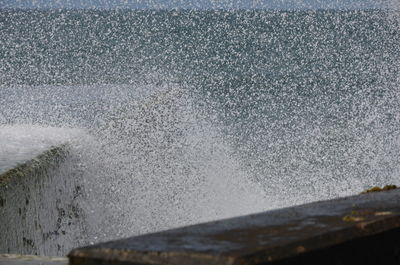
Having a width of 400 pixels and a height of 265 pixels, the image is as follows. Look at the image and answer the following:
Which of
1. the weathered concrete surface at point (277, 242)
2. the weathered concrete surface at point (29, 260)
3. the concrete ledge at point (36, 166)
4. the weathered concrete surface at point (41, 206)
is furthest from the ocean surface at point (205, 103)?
the weathered concrete surface at point (277, 242)

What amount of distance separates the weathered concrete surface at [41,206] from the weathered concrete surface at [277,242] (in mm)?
2042

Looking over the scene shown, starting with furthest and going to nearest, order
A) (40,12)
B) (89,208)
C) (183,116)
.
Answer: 1. (40,12)
2. (183,116)
3. (89,208)

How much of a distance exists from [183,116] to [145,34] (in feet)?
119

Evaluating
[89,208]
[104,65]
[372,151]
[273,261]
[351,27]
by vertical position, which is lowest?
[273,261]

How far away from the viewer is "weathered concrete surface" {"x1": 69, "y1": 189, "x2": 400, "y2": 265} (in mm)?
936

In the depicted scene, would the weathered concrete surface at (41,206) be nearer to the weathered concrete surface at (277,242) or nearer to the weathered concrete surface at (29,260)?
the weathered concrete surface at (29,260)

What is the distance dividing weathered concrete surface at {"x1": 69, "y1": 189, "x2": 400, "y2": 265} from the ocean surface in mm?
3542

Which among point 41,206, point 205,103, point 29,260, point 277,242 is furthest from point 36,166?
point 205,103

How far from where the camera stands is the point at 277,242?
99 centimetres

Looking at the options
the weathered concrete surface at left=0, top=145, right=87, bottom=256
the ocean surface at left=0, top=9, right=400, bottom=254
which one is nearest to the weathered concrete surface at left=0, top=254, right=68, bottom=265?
the weathered concrete surface at left=0, top=145, right=87, bottom=256

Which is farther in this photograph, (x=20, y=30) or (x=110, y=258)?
(x=20, y=30)

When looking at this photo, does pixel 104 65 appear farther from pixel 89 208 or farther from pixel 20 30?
pixel 89 208

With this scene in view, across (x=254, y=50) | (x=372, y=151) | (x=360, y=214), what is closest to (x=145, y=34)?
(x=254, y=50)

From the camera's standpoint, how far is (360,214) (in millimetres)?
1209
